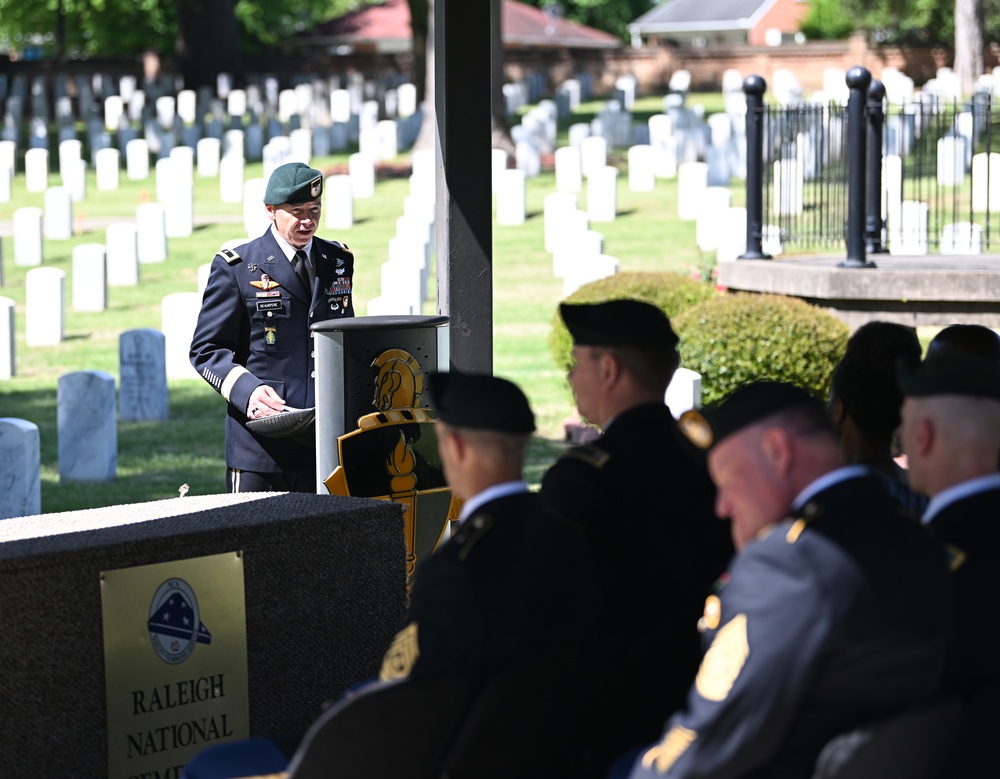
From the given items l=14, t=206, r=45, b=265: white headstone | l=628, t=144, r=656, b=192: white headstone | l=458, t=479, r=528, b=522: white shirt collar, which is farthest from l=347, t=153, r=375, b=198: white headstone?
l=458, t=479, r=528, b=522: white shirt collar

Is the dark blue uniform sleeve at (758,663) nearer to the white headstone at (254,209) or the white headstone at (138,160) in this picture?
the white headstone at (254,209)

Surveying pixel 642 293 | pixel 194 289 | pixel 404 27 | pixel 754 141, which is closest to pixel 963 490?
pixel 642 293

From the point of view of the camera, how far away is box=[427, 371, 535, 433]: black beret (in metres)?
3.34

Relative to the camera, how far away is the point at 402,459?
5453 mm

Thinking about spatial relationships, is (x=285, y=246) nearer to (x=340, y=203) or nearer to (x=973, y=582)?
(x=973, y=582)

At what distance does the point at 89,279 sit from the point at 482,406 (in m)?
14.9

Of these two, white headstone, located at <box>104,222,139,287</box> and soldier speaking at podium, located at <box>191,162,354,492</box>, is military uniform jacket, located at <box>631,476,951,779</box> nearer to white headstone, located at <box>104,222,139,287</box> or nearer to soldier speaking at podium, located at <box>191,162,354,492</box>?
soldier speaking at podium, located at <box>191,162,354,492</box>

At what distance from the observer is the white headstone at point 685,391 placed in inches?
401

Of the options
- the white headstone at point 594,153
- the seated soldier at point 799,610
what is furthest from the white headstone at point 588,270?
the seated soldier at point 799,610

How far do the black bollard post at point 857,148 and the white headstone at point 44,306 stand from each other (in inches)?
315

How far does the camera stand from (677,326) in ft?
37.7

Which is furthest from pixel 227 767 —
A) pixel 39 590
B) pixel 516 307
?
pixel 516 307

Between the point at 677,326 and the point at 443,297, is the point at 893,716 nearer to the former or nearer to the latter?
the point at 443,297

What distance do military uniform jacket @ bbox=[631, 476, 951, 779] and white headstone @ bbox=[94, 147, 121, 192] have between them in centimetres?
2667
